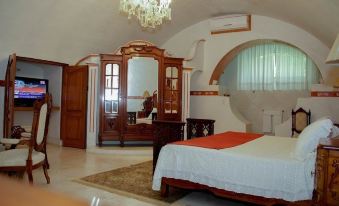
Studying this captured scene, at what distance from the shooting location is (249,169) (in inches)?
103

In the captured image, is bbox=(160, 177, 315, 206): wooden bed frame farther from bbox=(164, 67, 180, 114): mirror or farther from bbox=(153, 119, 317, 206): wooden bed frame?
bbox=(164, 67, 180, 114): mirror

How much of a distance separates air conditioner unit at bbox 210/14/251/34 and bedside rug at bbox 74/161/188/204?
13.5 ft

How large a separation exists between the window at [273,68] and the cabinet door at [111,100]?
11.6 feet

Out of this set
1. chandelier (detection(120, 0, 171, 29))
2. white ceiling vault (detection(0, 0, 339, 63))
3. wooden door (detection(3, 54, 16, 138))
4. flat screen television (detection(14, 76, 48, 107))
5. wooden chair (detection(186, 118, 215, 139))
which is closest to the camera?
chandelier (detection(120, 0, 171, 29))

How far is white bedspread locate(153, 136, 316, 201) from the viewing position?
8.00ft

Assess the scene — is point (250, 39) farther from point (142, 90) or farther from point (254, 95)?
point (142, 90)

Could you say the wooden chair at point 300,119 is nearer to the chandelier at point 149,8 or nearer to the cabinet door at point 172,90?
the cabinet door at point 172,90

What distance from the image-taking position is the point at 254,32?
22.0ft

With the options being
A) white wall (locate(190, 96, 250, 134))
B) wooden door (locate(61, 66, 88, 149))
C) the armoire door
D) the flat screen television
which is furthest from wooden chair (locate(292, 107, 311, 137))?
the flat screen television

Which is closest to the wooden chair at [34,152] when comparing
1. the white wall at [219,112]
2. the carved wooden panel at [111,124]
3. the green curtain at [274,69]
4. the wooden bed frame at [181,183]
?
the wooden bed frame at [181,183]

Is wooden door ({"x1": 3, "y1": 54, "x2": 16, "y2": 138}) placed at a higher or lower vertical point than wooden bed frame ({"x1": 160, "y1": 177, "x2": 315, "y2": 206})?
higher

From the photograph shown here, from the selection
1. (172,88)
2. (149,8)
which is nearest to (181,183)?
(149,8)

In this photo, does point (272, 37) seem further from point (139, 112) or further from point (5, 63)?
point (5, 63)

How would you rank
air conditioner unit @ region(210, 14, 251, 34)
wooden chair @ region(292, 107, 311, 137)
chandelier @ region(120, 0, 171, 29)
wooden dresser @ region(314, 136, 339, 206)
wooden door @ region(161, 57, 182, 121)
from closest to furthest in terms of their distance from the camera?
wooden dresser @ region(314, 136, 339, 206) < chandelier @ region(120, 0, 171, 29) < wooden chair @ region(292, 107, 311, 137) < wooden door @ region(161, 57, 182, 121) < air conditioner unit @ region(210, 14, 251, 34)
